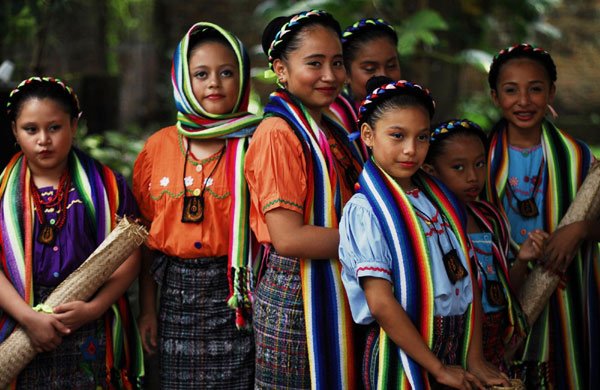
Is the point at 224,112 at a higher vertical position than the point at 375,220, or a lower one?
higher

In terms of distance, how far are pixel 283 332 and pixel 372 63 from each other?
50.7 inches

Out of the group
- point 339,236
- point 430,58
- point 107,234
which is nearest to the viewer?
point 339,236

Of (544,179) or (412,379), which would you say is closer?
(412,379)

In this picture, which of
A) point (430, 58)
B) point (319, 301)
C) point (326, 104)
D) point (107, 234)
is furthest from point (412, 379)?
point (430, 58)

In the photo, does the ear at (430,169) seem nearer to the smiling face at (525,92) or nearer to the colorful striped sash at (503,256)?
the colorful striped sash at (503,256)

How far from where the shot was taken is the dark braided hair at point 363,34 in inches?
118

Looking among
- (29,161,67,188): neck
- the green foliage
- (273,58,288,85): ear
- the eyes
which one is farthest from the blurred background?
(29,161,67,188): neck

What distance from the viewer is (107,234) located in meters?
2.75

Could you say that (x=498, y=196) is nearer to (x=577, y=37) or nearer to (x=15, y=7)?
(x=15, y=7)

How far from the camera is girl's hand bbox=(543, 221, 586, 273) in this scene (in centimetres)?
279

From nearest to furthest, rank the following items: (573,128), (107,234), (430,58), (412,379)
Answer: (412,379)
(107,234)
(430,58)
(573,128)

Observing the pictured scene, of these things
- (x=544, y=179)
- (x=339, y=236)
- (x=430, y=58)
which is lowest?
(x=339, y=236)

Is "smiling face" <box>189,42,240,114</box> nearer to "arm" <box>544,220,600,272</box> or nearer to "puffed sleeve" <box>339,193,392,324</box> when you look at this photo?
"puffed sleeve" <box>339,193,392,324</box>

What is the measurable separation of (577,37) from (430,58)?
6073 mm
